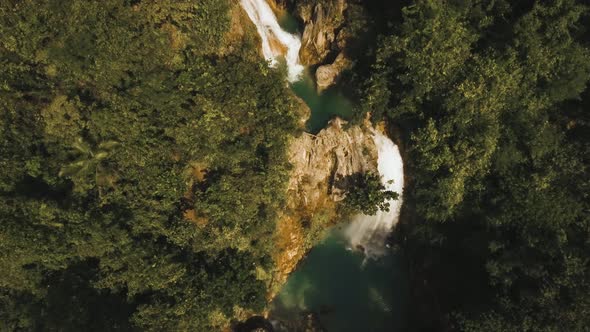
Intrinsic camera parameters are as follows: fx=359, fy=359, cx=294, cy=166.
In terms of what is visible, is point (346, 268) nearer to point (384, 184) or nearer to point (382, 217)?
point (382, 217)

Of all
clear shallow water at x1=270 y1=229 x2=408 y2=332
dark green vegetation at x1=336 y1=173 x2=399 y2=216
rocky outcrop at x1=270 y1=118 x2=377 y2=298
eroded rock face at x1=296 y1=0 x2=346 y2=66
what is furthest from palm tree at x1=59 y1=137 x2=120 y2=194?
eroded rock face at x1=296 y1=0 x2=346 y2=66

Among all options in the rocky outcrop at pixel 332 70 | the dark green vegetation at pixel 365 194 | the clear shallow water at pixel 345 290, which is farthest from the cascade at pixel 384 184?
the rocky outcrop at pixel 332 70

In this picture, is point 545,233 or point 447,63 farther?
point 447,63

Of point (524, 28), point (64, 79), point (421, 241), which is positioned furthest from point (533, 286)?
point (64, 79)

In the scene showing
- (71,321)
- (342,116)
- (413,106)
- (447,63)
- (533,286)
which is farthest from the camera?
(342,116)

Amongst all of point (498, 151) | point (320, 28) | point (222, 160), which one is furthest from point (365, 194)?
point (320, 28)

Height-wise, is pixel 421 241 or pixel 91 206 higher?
pixel 91 206

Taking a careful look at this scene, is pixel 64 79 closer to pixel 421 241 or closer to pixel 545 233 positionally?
pixel 421 241
